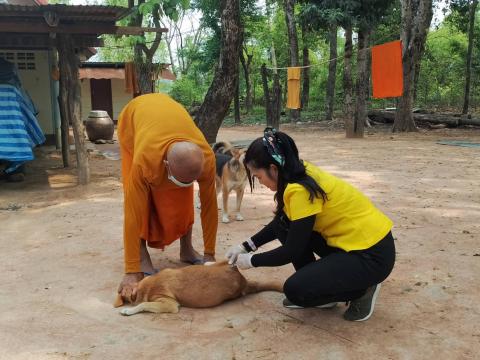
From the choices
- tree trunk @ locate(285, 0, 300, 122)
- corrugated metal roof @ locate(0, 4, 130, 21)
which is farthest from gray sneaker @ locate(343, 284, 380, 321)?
tree trunk @ locate(285, 0, 300, 122)

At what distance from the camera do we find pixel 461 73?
76.4 feet

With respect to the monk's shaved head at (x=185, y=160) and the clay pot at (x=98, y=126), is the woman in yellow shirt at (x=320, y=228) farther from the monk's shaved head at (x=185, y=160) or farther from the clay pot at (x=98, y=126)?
the clay pot at (x=98, y=126)

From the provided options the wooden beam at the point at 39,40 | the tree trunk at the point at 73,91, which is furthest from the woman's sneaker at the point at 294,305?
the wooden beam at the point at 39,40

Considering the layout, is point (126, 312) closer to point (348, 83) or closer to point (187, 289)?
point (187, 289)

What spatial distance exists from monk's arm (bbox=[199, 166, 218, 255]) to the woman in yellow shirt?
2.37ft

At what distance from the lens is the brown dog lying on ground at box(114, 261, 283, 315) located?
119 inches

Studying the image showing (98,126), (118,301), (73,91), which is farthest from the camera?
(98,126)

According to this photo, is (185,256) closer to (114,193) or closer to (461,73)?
(114,193)

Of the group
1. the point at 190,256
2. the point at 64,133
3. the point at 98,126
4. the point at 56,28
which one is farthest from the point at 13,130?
the point at 98,126

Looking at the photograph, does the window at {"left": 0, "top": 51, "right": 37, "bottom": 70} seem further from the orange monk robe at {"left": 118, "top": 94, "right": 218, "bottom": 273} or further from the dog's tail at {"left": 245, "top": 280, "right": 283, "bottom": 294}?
the dog's tail at {"left": 245, "top": 280, "right": 283, "bottom": 294}

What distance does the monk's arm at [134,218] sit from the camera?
3.19 metres

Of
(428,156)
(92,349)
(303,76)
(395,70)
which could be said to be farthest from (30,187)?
(303,76)

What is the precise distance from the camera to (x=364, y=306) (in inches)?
113

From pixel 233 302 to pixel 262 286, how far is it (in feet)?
0.81
